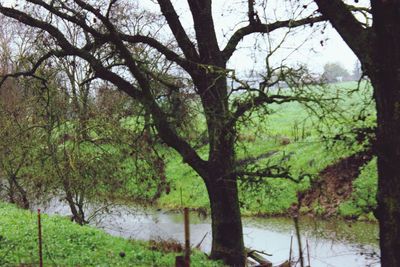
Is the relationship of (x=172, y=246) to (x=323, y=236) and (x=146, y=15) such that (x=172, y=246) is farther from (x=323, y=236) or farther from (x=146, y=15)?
(x=146, y=15)

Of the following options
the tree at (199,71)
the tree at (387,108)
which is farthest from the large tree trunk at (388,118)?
the tree at (199,71)

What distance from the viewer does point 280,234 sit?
20984mm

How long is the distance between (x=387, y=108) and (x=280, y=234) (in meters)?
15.7

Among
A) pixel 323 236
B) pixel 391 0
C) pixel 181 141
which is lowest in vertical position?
pixel 323 236

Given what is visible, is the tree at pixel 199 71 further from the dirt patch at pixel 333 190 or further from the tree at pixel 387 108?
the dirt patch at pixel 333 190

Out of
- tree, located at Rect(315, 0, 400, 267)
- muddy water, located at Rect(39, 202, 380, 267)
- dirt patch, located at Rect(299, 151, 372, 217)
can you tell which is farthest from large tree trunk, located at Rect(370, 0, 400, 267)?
dirt patch, located at Rect(299, 151, 372, 217)

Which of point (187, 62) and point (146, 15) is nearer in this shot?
point (187, 62)

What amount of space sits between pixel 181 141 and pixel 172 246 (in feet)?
12.9

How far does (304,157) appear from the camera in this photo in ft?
97.8

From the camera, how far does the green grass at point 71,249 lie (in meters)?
11.9

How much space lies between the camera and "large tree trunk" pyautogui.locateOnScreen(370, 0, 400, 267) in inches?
230

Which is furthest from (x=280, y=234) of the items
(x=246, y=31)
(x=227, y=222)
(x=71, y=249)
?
(x=246, y=31)

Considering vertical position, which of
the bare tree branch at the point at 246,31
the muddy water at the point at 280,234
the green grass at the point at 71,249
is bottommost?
the muddy water at the point at 280,234

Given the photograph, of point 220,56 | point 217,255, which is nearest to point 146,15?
point 220,56
